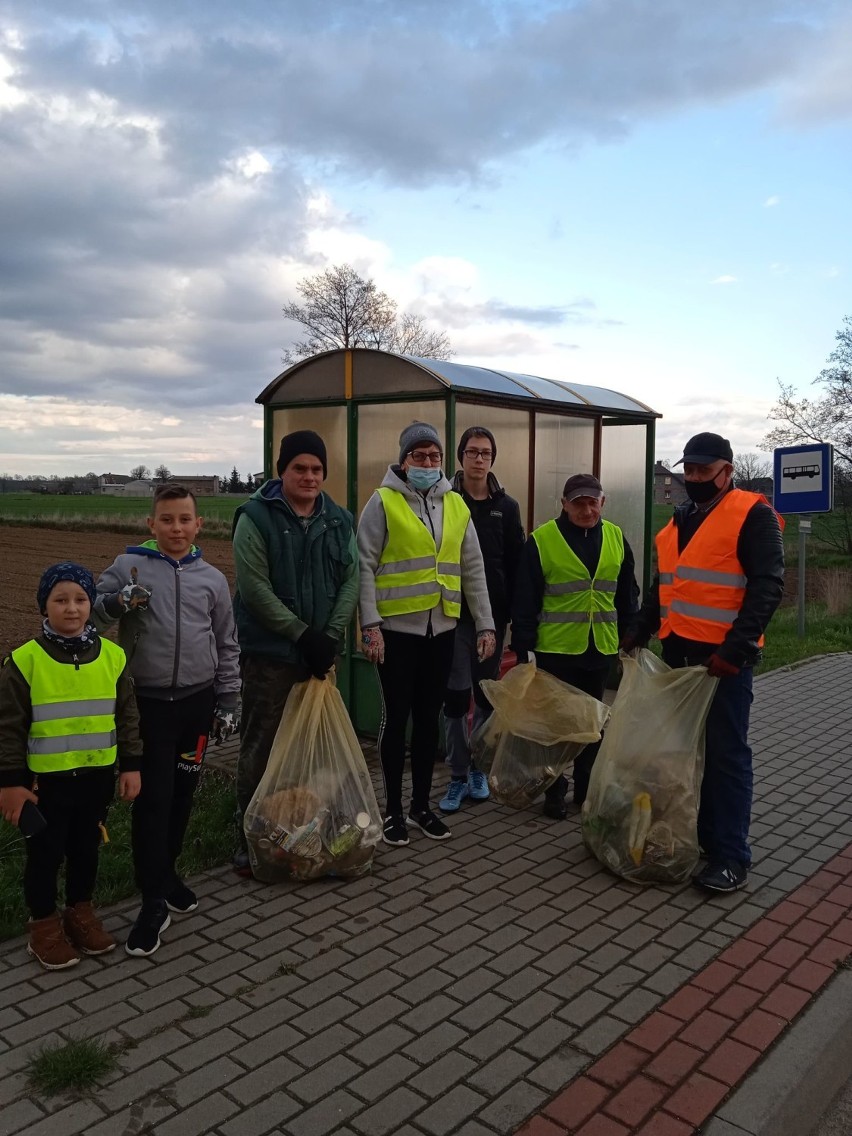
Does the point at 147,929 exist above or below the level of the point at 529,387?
below

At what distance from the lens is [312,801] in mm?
3646

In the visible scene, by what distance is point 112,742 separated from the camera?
2977 mm

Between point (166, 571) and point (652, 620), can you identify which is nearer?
point (166, 571)

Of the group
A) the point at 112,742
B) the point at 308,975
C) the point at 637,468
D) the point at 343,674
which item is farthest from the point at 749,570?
the point at 637,468

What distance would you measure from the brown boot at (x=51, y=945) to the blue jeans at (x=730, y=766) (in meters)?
2.51

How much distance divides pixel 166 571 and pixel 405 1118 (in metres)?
1.89

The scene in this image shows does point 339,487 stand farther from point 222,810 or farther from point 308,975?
point 308,975

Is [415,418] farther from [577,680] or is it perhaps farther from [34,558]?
[34,558]

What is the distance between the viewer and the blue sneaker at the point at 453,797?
15.0 feet

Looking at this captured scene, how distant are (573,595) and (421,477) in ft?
3.13

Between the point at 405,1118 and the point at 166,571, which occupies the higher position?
the point at 166,571

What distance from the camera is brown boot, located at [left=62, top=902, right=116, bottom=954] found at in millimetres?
3100

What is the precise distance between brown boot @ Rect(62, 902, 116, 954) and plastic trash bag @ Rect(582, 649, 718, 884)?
79.1 inches

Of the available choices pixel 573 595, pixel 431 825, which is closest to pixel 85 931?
pixel 431 825
